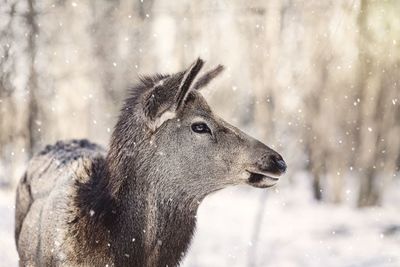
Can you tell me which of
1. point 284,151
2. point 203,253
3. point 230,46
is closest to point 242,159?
point 203,253

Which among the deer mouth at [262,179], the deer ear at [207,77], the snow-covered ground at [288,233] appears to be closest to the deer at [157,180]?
the deer mouth at [262,179]

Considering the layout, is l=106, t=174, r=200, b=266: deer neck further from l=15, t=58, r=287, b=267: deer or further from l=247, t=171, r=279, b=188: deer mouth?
l=247, t=171, r=279, b=188: deer mouth

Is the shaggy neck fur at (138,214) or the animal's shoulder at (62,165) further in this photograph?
the animal's shoulder at (62,165)

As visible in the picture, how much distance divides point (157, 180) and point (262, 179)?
67cm

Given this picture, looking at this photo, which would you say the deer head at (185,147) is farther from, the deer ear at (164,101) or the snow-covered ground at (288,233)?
the snow-covered ground at (288,233)

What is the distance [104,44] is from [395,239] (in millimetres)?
11089

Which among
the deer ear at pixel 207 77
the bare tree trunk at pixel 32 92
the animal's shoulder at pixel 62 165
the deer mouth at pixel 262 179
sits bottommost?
the bare tree trunk at pixel 32 92

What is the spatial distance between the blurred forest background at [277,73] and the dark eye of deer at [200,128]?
4.87m

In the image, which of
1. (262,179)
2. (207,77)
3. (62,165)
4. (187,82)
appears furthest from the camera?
(62,165)

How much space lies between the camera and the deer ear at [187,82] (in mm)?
4253

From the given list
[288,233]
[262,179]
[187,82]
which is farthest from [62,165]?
[288,233]

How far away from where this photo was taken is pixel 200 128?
15.0 ft

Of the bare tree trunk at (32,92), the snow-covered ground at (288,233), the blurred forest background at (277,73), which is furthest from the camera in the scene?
the bare tree trunk at (32,92)

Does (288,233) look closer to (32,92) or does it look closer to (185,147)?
(32,92)
